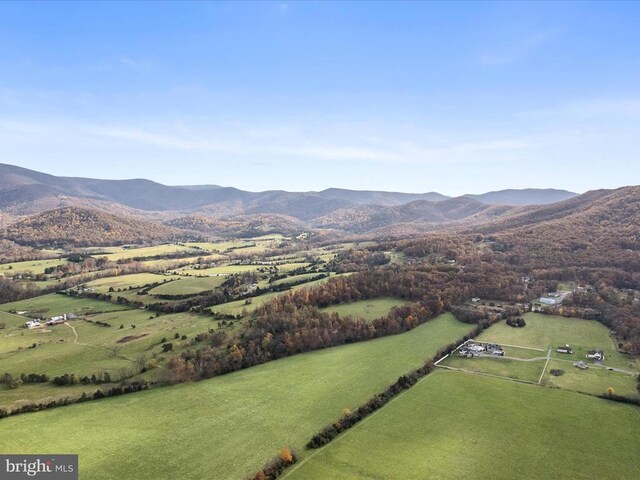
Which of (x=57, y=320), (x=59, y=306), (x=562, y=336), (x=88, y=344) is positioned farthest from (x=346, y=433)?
(x=59, y=306)

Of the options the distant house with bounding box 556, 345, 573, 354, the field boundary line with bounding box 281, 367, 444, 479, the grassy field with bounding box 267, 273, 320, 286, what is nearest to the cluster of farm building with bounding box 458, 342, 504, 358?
the distant house with bounding box 556, 345, 573, 354

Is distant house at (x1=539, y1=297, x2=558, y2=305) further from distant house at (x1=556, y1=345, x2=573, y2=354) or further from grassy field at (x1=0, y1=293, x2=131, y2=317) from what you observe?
grassy field at (x1=0, y1=293, x2=131, y2=317)

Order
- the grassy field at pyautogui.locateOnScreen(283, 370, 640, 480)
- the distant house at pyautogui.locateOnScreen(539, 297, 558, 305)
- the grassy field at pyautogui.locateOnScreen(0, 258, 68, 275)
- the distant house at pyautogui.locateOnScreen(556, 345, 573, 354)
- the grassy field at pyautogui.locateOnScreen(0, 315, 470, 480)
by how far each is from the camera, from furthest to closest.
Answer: the grassy field at pyautogui.locateOnScreen(0, 258, 68, 275), the distant house at pyautogui.locateOnScreen(539, 297, 558, 305), the distant house at pyautogui.locateOnScreen(556, 345, 573, 354), the grassy field at pyautogui.locateOnScreen(0, 315, 470, 480), the grassy field at pyautogui.locateOnScreen(283, 370, 640, 480)

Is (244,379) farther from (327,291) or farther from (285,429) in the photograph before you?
(327,291)

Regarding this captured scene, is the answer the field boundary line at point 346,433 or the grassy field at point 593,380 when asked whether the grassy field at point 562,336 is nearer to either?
the grassy field at point 593,380

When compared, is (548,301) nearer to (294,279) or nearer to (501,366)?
(501,366)

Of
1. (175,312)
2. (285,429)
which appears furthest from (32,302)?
(285,429)

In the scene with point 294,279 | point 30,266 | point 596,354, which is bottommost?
point 596,354
